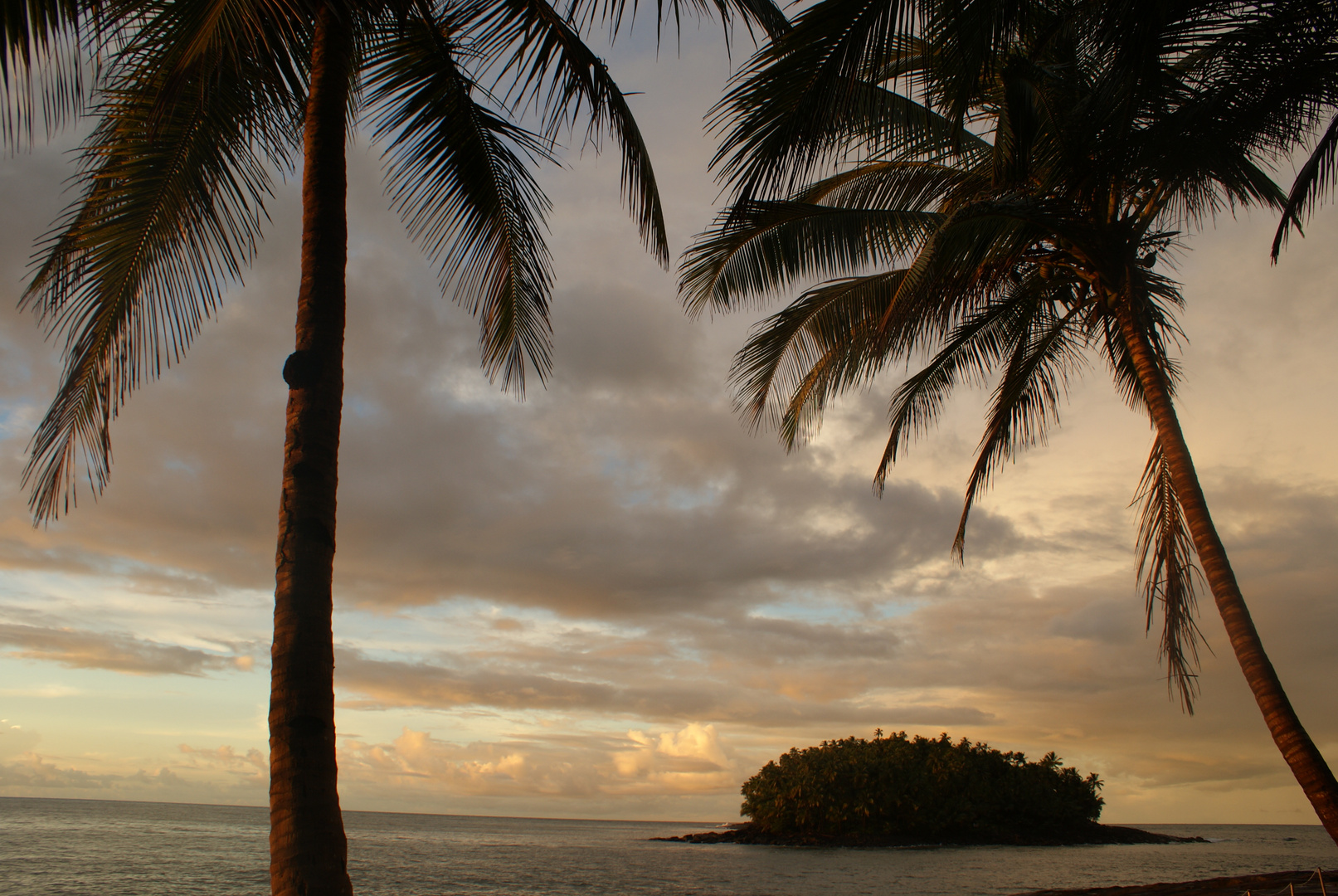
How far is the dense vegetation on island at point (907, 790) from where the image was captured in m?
51.8

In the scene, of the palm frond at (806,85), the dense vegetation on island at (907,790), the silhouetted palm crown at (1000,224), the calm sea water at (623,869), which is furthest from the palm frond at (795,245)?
the dense vegetation on island at (907,790)

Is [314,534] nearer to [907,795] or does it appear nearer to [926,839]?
[907,795]

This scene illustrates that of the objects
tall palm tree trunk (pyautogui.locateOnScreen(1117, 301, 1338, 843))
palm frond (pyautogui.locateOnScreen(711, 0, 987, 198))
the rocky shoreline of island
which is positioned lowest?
the rocky shoreline of island

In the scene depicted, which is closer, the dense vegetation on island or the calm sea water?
the calm sea water

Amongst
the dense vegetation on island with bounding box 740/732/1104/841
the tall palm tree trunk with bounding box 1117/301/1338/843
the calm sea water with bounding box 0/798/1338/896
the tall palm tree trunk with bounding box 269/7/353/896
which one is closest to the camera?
→ the tall palm tree trunk with bounding box 269/7/353/896

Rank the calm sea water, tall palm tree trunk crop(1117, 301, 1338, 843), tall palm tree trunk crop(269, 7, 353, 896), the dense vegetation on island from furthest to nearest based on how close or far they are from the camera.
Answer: the dense vegetation on island, the calm sea water, tall palm tree trunk crop(1117, 301, 1338, 843), tall palm tree trunk crop(269, 7, 353, 896)

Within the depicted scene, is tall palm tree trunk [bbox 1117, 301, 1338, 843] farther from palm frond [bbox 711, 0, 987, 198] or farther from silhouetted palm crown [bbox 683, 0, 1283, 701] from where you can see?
palm frond [bbox 711, 0, 987, 198]

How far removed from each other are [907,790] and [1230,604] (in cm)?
4956

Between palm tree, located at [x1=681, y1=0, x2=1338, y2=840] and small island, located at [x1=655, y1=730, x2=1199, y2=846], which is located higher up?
palm tree, located at [x1=681, y1=0, x2=1338, y2=840]

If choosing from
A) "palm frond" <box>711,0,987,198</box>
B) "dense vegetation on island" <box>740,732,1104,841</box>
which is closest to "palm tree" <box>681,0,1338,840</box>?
"palm frond" <box>711,0,987,198</box>

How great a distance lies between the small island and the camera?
170ft

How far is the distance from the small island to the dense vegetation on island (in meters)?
0.05

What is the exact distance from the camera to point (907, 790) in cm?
5209

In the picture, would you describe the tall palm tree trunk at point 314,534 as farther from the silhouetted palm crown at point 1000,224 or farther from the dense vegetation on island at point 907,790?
the dense vegetation on island at point 907,790
